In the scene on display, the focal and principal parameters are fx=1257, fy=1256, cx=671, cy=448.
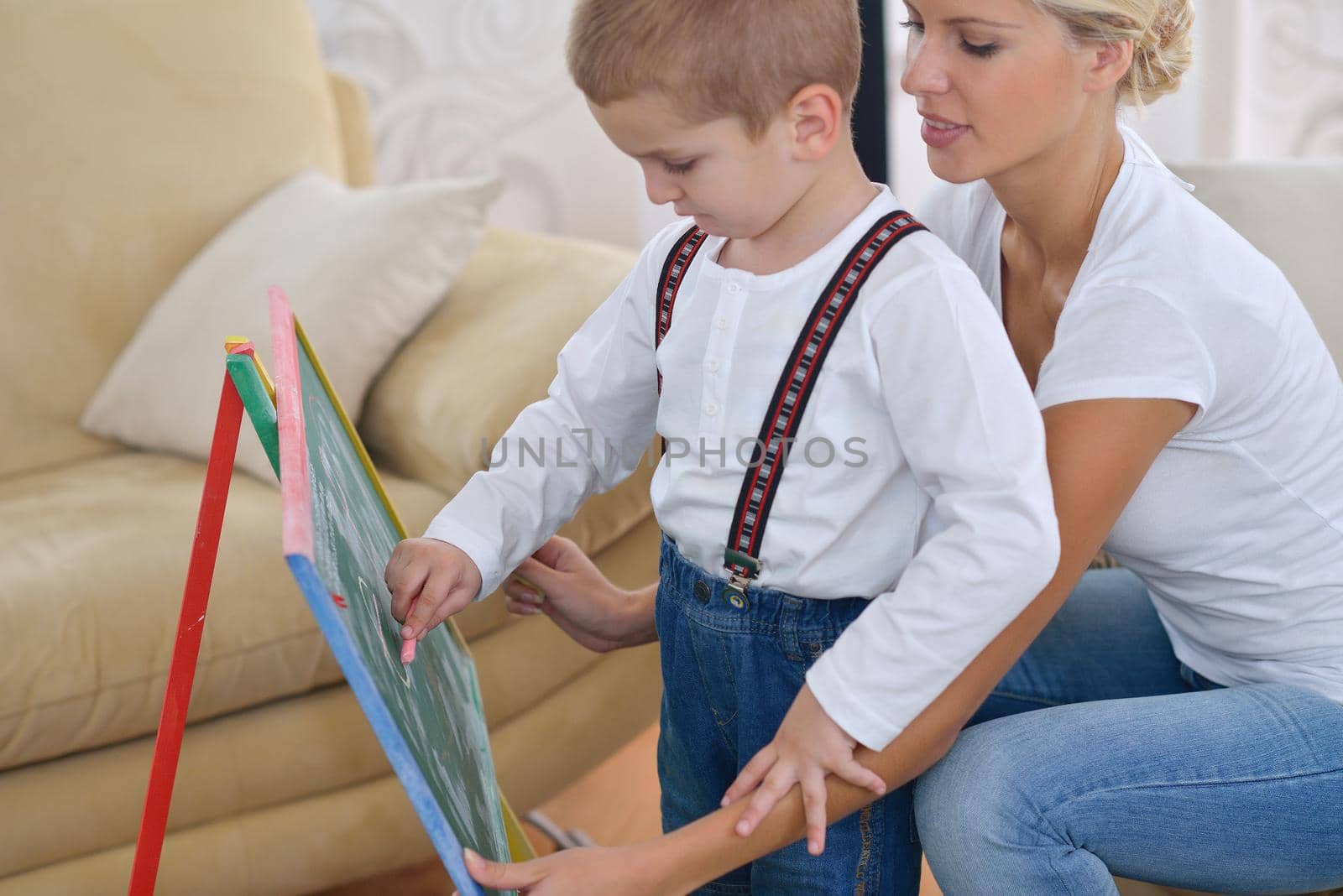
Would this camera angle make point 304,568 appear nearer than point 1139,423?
Yes

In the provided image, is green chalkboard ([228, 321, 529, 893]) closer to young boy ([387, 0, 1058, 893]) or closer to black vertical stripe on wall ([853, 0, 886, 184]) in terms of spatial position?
young boy ([387, 0, 1058, 893])

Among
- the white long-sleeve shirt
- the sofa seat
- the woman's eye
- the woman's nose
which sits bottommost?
the sofa seat

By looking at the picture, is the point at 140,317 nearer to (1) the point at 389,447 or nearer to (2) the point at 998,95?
(1) the point at 389,447

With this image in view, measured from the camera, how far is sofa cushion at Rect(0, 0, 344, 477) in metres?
1.68

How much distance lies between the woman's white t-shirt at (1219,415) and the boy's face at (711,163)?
0.24 metres

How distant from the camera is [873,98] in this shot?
226cm

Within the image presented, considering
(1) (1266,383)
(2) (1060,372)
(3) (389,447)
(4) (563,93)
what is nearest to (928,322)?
(2) (1060,372)

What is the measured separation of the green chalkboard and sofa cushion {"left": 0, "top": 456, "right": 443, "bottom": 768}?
0.29 meters

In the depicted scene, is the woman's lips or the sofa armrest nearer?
the woman's lips

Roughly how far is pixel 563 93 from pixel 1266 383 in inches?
71.8

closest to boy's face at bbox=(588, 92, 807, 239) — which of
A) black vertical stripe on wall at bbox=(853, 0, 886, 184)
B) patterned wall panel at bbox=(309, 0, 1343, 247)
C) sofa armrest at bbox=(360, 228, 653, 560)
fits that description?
sofa armrest at bbox=(360, 228, 653, 560)

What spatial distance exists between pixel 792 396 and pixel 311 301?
890 mm

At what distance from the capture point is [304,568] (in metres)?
0.56

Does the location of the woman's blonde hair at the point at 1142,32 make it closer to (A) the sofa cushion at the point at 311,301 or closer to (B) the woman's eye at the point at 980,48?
(B) the woman's eye at the point at 980,48
